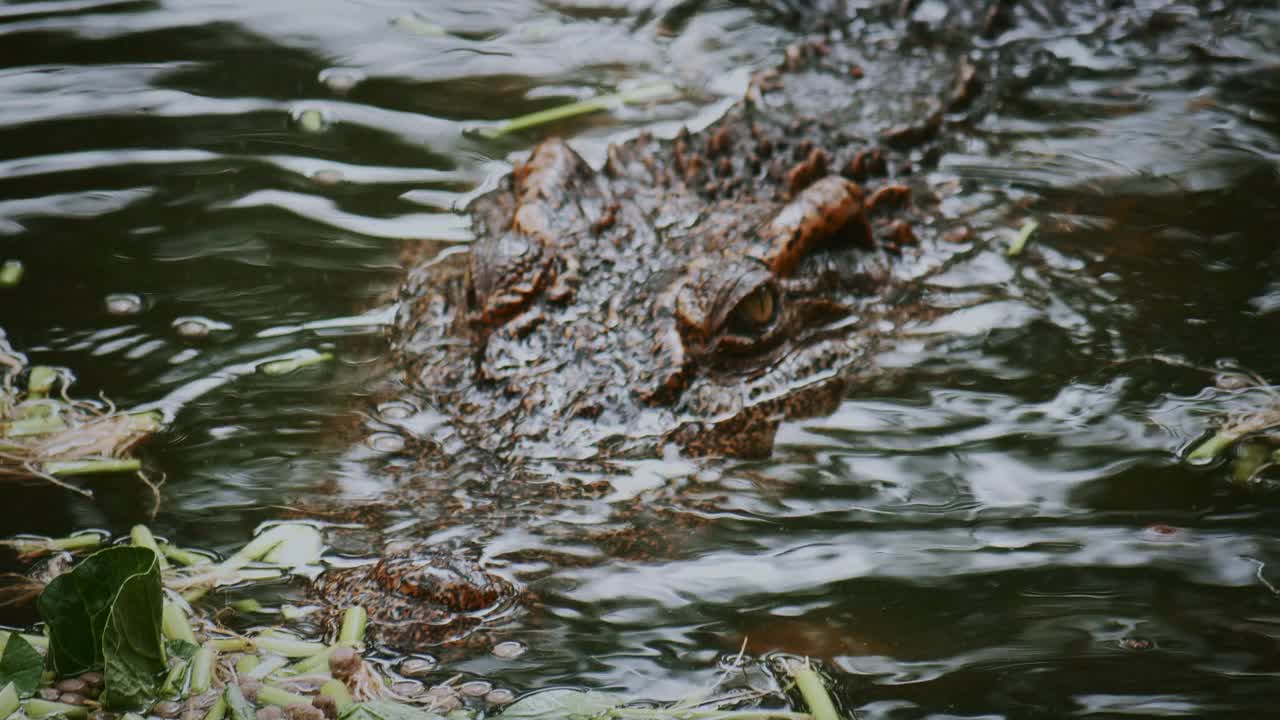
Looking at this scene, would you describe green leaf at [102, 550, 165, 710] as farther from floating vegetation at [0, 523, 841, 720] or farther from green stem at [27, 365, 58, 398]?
green stem at [27, 365, 58, 398]

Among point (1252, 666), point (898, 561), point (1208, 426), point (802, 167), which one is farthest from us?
point (802, 167)

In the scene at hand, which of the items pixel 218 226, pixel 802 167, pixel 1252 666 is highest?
pixel 802 167

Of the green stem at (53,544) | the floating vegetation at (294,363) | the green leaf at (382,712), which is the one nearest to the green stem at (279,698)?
the green leaf at (382,712)

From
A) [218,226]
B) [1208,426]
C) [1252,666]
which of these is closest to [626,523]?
[1252,666]

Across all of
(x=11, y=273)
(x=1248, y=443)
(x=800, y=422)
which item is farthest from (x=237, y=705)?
(x=1248, y=443)

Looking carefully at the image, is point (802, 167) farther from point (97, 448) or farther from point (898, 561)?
point (97, 448)

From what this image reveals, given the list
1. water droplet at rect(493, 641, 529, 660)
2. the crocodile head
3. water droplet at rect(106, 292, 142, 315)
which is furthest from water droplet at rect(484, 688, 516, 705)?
water droplet at rect(106, 292, 142, 315)

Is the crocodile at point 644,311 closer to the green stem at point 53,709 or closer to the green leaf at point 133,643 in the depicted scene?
the green leaf at point 133,643
